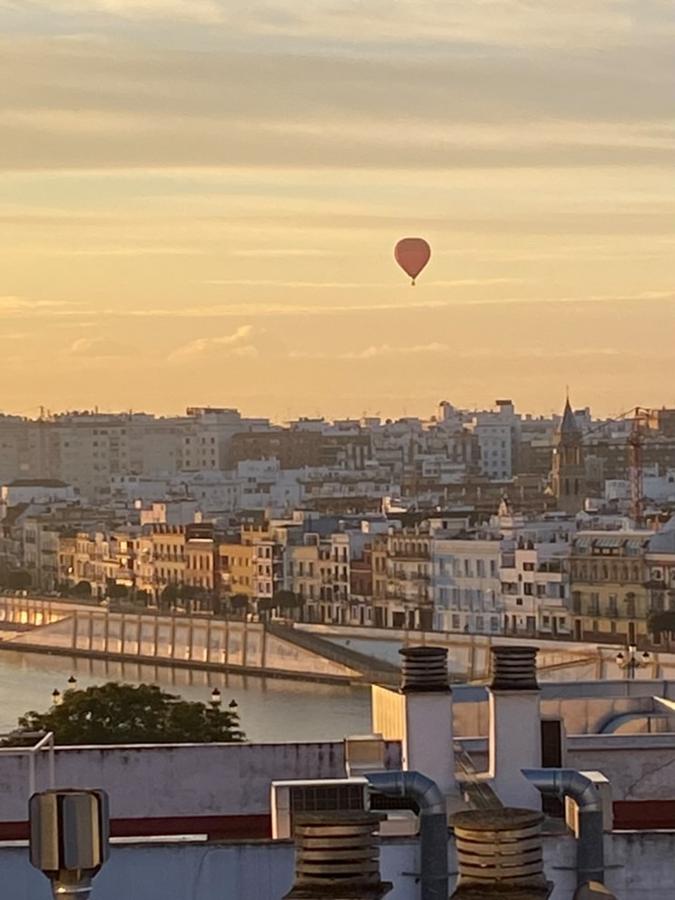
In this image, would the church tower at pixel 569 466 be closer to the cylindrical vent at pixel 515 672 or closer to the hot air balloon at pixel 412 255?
the hot air balloon at pixel 412 255

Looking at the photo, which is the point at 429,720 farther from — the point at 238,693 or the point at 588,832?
the point at 238,693

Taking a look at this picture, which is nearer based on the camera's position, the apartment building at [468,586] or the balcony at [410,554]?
the apartment building at [468,586]

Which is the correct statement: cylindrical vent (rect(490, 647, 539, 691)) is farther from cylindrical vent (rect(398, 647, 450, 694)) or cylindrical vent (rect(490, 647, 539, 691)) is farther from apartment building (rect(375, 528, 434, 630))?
apartment building (rect(375, 528, 434, 630))

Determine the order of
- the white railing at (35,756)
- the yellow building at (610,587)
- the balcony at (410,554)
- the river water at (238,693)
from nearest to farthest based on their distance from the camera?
the white railing at (35,756), the river water at (238,693), the yellow building at (610,587), the balcony at (410,554)

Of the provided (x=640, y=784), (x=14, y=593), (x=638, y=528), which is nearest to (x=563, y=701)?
(x=640, y=784)

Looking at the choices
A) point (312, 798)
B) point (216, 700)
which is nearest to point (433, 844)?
point (312, 798)

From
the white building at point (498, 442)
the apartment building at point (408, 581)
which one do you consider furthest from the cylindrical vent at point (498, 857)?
the white building at point (498, 442)
